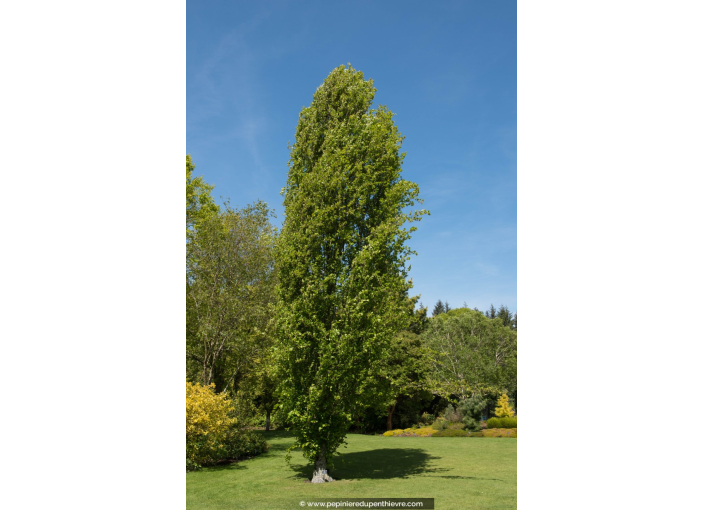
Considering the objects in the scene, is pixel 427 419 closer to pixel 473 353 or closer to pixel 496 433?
pixel 473 353

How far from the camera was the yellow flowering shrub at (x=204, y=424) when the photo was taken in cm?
1012

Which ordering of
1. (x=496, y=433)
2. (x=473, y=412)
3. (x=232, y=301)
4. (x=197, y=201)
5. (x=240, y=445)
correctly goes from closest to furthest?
(x=240, y=445) < (x=232, y=301) < (x=496, y=433) < (x=197, y=201) < (x=473, y=412)

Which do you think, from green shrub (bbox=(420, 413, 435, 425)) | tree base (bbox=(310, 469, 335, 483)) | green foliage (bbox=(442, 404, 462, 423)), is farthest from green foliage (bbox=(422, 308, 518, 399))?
tree base (bbox=(310, 469, 335, 483))

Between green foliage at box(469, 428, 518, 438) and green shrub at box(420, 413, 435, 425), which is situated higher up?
green foliage at box(469, 428, 518, 438)

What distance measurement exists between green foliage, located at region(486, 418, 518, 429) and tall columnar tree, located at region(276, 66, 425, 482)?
12889mm

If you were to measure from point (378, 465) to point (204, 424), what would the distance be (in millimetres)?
4714

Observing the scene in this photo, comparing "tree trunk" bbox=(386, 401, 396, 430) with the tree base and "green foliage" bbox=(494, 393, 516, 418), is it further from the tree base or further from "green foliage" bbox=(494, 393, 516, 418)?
the tree base

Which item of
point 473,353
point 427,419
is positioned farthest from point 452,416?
point 473,353

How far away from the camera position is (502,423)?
19.2 metres

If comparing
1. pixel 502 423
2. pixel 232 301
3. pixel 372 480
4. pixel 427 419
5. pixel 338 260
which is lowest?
pixel 427 419

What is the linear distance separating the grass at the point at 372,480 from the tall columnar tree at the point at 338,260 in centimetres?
99

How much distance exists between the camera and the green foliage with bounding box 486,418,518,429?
18906 mm
